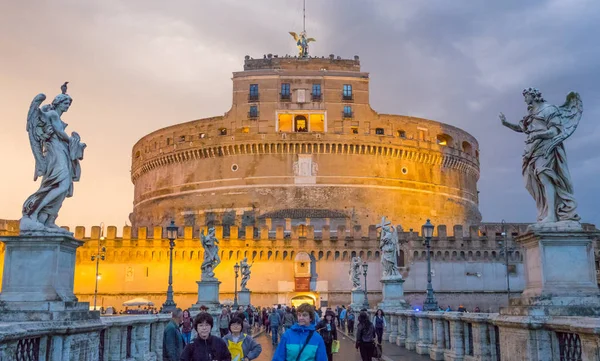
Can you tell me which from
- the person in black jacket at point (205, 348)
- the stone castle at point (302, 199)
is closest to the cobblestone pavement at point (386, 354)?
the person in black jacket at point (205, 348)

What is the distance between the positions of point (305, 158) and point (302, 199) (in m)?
3.63

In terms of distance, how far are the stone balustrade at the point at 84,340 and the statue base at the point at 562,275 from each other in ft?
16.3

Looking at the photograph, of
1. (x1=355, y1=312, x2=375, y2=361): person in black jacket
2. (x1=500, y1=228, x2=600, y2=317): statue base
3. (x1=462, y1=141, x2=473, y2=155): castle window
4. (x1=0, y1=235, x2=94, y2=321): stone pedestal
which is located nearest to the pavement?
(x1=355, y1=312, x2=375, y2=361): person in black jacket

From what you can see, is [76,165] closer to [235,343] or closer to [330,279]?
[235,343]

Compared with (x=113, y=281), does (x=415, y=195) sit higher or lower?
higher

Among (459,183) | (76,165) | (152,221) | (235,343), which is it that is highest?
(459,183)

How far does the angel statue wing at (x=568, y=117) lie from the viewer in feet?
25.0

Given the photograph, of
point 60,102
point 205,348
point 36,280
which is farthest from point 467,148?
point 205,348

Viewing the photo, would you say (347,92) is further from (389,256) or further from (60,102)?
(60,102)

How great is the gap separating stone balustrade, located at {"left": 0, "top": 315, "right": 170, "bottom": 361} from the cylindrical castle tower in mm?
43294

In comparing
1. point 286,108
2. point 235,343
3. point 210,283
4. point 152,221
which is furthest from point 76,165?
point 152,221

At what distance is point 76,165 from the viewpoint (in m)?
8.06

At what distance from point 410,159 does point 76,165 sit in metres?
52.7

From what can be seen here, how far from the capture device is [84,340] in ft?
23.9
